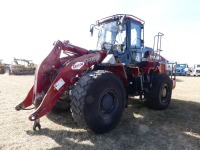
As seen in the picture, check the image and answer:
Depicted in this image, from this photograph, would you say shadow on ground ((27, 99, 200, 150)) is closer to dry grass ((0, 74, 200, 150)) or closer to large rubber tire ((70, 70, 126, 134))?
dry grass ((0, 74, 200, 150))

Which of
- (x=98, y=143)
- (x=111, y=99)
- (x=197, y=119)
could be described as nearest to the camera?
(x=98, y=143)

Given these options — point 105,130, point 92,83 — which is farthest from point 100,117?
point 92,83

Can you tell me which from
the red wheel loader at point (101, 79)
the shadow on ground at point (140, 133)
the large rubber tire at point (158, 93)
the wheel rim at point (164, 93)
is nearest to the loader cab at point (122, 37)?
the red wheel loader at point (101, 79)

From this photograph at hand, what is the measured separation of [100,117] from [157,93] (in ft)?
10.1

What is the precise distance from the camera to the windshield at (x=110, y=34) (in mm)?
6855

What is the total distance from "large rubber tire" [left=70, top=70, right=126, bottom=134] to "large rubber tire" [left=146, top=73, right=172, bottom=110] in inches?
88.2

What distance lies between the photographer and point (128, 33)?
22.8 ft

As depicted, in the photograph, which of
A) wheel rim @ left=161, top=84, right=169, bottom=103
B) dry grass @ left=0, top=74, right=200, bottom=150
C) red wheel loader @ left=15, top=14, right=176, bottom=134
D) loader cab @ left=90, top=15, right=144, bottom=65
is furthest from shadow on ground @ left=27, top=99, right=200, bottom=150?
loader cab @ left=90, top=15, right=144, bottom=65

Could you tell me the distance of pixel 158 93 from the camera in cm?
739

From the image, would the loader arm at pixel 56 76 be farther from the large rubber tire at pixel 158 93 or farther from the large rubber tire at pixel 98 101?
the large rubber tire at pixel 158 93

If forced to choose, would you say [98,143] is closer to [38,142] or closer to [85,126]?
[85,126]

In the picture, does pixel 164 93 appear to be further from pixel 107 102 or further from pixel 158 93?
pixel 107 102

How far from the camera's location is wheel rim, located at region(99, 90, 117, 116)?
196 inches

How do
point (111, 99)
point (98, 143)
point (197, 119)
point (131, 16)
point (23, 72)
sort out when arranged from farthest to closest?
point (23, 72), point (131, 16), point (197, 119), point (111, 99), point (98, 143)
